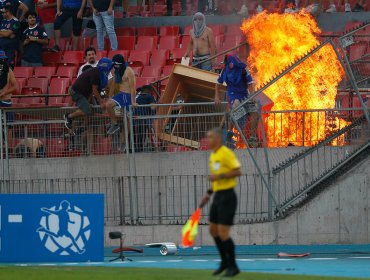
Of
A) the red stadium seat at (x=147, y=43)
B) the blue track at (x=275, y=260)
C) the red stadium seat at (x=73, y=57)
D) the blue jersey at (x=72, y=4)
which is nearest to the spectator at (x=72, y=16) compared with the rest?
the blue jersey at (x=72, y=4)

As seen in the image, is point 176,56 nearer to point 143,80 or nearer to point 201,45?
point 143,80

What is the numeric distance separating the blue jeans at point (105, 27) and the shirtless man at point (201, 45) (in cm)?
329

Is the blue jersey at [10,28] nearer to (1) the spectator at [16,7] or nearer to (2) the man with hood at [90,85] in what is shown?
(1) the spectator at [16,7]

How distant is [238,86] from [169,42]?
20.8 feet

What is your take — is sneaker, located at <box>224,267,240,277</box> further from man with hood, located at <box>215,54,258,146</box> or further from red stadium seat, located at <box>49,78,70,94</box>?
red stadium seat, located at <box>49,78,70,94</box>

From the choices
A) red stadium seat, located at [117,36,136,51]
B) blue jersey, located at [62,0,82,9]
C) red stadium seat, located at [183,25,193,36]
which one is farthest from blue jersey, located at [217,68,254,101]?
blue jersey, located at [62,0,82,9]

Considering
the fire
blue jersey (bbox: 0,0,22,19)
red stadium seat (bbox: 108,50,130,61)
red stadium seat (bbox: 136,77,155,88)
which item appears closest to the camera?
the fire

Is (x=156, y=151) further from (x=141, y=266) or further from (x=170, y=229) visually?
(x=141, y=266)

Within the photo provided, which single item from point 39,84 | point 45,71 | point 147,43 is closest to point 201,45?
point 147,43

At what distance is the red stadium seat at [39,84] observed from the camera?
29.4 m

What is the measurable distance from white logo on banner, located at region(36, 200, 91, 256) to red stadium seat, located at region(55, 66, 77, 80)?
8.95 m

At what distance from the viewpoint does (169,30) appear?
1233 inches

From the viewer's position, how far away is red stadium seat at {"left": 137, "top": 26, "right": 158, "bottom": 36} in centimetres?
3177

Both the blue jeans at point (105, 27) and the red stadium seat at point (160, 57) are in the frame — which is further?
the blue jeans at point (105, 27)
